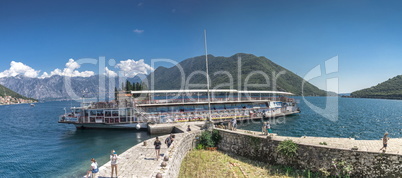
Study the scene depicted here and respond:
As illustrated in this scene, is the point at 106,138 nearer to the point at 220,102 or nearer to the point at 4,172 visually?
the point at 4,172

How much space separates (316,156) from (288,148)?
6.52 ft

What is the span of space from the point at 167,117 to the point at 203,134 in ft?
58.7

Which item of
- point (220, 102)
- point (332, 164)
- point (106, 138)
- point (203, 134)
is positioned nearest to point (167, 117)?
point (106, 138)

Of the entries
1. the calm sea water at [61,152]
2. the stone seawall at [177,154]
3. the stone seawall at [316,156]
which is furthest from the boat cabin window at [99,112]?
the stone seawall at [316,156]

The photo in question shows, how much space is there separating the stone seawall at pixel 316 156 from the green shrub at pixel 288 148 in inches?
13.4

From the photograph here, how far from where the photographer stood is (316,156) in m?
15.3

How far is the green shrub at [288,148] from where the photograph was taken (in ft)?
53.3

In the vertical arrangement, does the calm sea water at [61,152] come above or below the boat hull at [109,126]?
below

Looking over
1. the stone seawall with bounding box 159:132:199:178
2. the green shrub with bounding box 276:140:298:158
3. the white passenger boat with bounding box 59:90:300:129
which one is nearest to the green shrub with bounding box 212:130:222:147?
the stone seawall with bounding box 159:132:199:178

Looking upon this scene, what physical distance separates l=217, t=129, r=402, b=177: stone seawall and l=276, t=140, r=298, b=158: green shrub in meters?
0.34

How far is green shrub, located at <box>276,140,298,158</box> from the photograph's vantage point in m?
16.2

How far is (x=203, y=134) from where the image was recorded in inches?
942

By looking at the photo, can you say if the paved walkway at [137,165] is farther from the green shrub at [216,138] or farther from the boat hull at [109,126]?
the boat hull at [109,126]

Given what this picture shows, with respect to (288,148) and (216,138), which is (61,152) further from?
(288,148)
